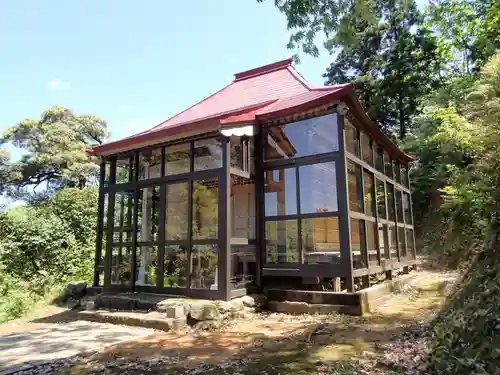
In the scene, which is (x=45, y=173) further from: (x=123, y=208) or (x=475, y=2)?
(x=475, y=2)

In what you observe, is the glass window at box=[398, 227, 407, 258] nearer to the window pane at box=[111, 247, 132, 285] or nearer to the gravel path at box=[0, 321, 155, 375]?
the window pane at box=[111, 247, 132, 285]

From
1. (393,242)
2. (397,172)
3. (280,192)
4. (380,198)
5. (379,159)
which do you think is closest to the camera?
(280,192)

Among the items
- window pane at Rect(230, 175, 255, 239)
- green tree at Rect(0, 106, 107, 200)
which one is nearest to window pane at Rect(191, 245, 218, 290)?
window pane at Rect(230, 175, 255, 239)

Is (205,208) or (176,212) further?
(176,212)

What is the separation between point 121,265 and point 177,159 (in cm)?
287

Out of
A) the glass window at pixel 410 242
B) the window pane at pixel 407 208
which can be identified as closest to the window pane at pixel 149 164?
the window pane at pixel 407 208

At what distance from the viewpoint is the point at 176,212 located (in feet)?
24.2

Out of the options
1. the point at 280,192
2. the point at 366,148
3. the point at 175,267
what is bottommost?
the point at 175,267

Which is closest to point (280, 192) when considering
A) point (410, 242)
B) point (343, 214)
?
point (343, 214)

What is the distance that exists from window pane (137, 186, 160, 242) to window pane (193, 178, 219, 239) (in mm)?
1046

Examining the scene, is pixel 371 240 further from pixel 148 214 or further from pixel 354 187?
pixel 148 214

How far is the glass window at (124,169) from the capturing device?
27.6 ft

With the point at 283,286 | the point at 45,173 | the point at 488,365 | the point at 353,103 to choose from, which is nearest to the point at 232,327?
the point at 283,286

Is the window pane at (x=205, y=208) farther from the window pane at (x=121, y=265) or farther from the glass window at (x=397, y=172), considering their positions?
the glass window at (x=397, y=172)
